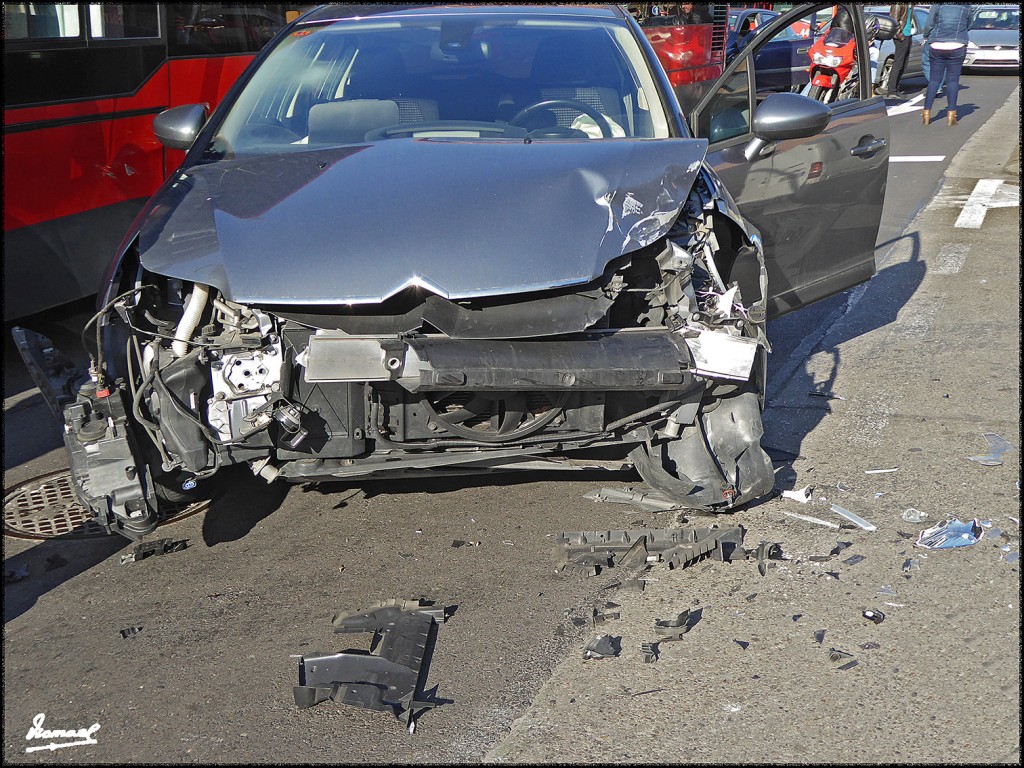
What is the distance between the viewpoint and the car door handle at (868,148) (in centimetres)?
576

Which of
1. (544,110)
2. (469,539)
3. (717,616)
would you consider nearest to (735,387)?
(717,616)

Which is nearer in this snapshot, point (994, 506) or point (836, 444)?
point (994, 506)

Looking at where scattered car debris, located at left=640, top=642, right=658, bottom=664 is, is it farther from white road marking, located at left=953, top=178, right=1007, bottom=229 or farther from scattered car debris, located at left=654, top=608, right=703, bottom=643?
white road marking, located at left=953, top=178, right=1007, bottom=229

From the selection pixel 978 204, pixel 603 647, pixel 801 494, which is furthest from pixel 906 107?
pixel 603 647

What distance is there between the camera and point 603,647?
336cm

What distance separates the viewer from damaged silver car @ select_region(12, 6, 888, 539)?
137 inches

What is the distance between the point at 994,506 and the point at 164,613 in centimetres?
323

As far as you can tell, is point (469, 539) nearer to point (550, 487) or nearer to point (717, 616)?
point (550, 487)

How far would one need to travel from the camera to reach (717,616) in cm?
353

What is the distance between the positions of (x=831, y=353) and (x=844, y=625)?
3.26 metres

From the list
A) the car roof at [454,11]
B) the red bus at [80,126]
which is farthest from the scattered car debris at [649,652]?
the red bus at [80,126]

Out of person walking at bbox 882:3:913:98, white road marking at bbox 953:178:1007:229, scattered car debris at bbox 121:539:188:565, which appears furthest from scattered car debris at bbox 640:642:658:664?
person walking at bbox 882:3:913:98

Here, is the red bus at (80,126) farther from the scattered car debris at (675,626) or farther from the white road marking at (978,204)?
the white road marking at (978,204)

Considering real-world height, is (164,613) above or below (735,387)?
below
